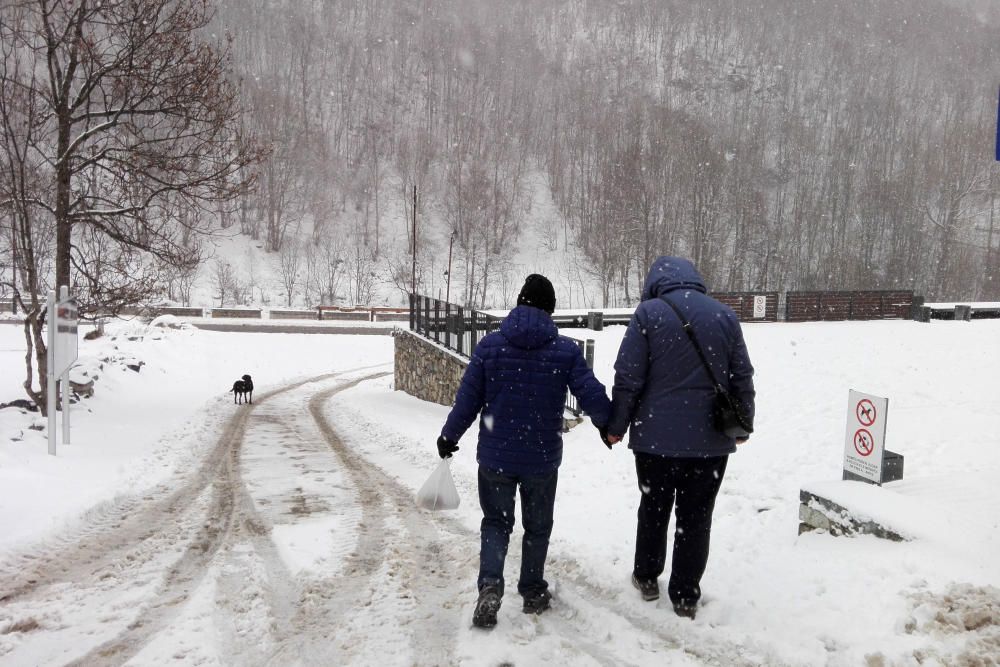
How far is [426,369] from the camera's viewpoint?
1738cm

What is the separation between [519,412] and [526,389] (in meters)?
0.15

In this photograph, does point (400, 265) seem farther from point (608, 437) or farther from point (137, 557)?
point (608, 437)

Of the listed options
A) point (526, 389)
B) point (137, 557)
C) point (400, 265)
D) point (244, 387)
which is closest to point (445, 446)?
point (526, 389)

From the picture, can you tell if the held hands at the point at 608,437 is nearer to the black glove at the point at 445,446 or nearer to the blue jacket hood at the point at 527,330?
the blue jacket hood at the point at 527,330

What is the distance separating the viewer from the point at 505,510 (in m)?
3.91

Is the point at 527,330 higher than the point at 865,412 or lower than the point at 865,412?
higher

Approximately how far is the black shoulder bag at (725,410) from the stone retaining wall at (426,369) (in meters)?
10.2

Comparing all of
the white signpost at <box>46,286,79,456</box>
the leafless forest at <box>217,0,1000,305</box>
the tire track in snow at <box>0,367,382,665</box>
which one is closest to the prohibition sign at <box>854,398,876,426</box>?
the tire track in snow at <box>0,367,382,665</box>

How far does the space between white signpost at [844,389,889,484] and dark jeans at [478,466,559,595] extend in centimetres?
281

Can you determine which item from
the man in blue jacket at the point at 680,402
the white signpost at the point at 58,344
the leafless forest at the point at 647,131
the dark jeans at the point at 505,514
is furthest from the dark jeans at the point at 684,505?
the leafless forest at the point at 647,131

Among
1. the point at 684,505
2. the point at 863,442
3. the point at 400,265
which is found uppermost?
the point at 400,265

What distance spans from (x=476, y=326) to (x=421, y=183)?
59317 mm

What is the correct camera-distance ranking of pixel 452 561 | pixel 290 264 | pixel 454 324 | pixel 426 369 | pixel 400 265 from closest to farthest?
pixel 452 561
pixel 454 324
pixel 426 369
pixel 290 264
pixel 400 265

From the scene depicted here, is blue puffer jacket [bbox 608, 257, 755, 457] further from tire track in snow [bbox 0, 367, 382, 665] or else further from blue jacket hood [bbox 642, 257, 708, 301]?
tire track in snow [bbox 0, 367, 382, 665]
